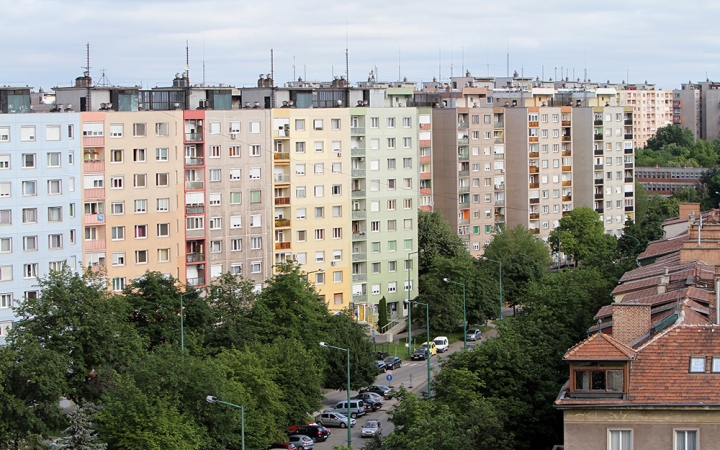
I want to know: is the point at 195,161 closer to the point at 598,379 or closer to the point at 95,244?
the point at 95,244

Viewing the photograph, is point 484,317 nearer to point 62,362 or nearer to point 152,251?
point 152,251

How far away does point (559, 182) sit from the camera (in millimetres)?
154875

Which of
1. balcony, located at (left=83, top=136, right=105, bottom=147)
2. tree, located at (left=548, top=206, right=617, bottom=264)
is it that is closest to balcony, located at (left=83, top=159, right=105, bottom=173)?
balcony, located at (left=83, top=136, right=105, bottom=147)

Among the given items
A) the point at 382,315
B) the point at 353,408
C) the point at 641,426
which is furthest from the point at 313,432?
the point at 641,426

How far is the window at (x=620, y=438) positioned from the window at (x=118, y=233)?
214 ft

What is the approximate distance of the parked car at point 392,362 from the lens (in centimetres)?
9838

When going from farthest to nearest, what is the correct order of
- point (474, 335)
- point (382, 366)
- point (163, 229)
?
point (474, 335) → point (163, 229) → point (382, 366)

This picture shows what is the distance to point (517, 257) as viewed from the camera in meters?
123

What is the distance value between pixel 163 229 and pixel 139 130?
7632 mm

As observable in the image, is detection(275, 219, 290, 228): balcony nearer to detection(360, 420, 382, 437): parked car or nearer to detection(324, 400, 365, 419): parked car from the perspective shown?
detection(324, 400, 365, 419): parked car

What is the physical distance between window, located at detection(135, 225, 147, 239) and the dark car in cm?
2852

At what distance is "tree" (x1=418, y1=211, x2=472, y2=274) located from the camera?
126 metres

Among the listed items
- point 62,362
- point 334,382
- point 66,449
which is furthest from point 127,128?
point 66,449

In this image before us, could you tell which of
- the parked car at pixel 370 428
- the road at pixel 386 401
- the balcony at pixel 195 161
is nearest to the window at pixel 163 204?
→ the balcony at pixel 195 161
